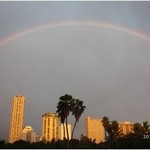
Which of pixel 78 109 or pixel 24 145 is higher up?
pixel 78 109

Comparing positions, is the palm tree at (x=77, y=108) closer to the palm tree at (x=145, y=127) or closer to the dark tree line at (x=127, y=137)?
the dark tree line at (x=127, y=137)

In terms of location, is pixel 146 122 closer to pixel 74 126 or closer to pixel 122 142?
pixel 122 142

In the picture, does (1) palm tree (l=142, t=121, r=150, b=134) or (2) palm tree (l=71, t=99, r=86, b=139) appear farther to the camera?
(1) palm tree (l=142, t=121, r=150, b=134)

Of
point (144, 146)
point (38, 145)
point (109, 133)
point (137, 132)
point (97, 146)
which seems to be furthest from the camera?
point (109, 133)

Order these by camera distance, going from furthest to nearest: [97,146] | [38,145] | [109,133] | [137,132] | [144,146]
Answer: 1. [109,133]
2. [137,132]
3. [97,146]
4. [38,145]
5. [144,146]

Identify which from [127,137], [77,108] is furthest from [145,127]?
[77,108]

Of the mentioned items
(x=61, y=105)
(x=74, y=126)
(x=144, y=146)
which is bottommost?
(x=144, y=146)

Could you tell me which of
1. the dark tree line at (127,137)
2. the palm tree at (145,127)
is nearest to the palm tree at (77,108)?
the dark tree line at (127,137)

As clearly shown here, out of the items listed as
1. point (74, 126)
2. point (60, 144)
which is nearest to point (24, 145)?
point (60, 144)

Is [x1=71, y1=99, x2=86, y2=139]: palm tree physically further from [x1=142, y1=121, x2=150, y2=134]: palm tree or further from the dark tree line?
[x1=142, y1=121, x2=150, y2=134]: palm tree

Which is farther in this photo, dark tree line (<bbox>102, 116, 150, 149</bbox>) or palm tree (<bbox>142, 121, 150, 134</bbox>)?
palm tree (<bbox>142, 121, 150, 134</bbox>)

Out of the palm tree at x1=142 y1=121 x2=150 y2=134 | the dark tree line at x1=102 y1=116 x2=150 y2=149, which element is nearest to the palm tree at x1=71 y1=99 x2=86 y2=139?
the dark tree line at x1=102 y1=116 x2=150 y2=149
